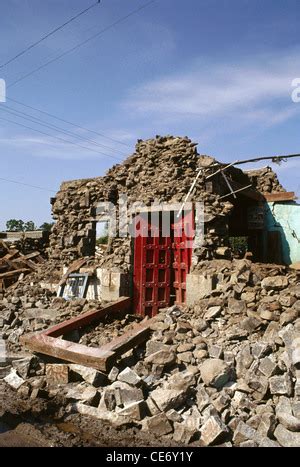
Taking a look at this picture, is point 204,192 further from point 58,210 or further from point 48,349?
point 58,210

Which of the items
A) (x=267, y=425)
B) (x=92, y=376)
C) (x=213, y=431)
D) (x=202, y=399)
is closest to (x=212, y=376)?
(x=202, y=399)

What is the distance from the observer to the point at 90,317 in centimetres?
798

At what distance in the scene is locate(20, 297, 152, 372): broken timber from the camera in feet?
19.7

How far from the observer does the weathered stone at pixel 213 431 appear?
4.37 m

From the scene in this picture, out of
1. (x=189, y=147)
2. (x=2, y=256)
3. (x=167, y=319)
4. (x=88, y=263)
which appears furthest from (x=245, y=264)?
(x=2, y=256)

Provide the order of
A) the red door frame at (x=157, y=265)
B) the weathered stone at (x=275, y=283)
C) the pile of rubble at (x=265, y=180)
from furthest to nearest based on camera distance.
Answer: the pile of rubble at (x=265, y=180) < the red door frame at (x=157, y=265) < the weathered stone at (x=275, y=283)

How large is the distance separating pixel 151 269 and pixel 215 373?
422 centimetres

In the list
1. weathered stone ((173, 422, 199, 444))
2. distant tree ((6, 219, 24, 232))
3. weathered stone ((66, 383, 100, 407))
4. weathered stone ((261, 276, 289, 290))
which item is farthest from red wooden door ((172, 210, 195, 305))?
distant tree ((6, 219, 24, 232))

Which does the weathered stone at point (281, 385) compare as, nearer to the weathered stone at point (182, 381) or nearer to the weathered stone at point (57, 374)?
the weathered stone at point (182, 381)

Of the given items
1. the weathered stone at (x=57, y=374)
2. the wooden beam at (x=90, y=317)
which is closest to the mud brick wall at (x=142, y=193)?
the wooden beam at (x=90, y=317)

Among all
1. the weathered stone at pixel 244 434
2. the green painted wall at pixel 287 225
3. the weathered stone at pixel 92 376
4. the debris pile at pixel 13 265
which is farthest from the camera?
the debris pile at pixel 13 265

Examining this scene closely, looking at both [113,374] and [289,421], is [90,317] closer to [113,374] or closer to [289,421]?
[113,374]

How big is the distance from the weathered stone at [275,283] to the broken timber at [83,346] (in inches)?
92.9

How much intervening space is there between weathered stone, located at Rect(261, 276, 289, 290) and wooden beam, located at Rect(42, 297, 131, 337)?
3510mm
